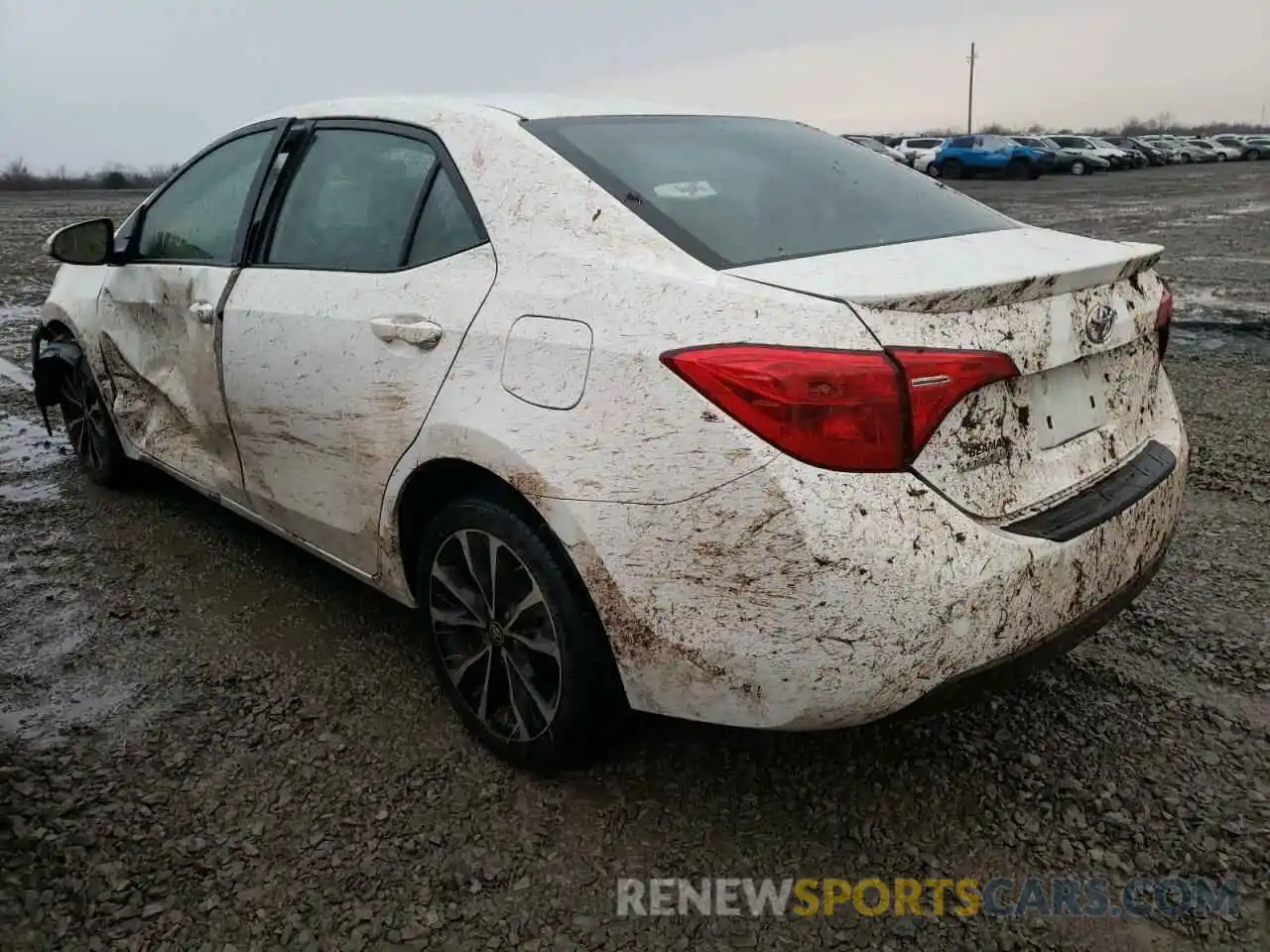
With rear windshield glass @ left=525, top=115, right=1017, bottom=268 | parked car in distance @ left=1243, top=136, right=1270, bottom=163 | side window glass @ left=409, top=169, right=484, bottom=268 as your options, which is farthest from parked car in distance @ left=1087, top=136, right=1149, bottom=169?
side window glass @ left=409, top=169, right=484, bottom=268

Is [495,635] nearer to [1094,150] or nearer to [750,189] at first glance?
[750,189]

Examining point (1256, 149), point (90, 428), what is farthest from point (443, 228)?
point (1256, 149)

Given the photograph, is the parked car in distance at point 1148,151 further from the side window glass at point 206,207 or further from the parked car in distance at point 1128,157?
the side window glass at point 206,207

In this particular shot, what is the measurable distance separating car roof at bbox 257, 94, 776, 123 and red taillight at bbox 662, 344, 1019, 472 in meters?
1.16

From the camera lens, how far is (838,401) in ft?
6.05

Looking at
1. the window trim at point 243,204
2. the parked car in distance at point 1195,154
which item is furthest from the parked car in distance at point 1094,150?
the window trim at point 243,204

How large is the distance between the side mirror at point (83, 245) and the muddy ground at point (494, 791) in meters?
1.18

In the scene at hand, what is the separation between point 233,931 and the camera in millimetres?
2037

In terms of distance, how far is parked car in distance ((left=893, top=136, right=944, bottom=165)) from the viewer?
40.2m

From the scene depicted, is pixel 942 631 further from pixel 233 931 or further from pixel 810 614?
pixel 233 931

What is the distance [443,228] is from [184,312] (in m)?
1.29

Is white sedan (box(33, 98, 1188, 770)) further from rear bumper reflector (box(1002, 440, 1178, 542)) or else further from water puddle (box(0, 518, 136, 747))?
water puddle (box(0, 518, 136, 747))

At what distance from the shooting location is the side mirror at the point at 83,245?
12.2ft

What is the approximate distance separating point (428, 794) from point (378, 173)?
168cm
